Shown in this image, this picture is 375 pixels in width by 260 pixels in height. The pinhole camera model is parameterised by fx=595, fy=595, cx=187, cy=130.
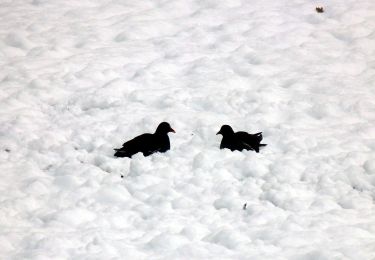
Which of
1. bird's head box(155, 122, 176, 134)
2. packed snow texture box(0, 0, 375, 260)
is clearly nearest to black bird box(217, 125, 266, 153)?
packed snow texture box(0, 0, 375, 260)

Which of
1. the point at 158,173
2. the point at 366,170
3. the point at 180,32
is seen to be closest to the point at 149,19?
the point at 180,32

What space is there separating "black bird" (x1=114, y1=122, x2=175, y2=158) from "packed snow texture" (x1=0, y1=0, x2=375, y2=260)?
0.16 meters

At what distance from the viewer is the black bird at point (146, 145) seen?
10859 mm

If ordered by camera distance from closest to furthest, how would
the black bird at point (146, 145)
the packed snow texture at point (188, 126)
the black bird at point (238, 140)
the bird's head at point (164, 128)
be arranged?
the packed snow texture at point (188, 126) < the black bird at point (146, 145) < the black bird at point (238, 140) < the bird's head at point (164, 128)

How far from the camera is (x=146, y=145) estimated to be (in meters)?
11.0

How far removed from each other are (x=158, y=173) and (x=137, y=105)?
293cm

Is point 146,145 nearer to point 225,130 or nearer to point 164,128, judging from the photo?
point 164,128

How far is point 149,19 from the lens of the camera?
16.5 m

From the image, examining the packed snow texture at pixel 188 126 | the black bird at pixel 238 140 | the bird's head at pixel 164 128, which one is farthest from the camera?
the bird's head at pixel 164 128

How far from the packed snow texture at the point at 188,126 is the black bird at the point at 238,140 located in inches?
7.2

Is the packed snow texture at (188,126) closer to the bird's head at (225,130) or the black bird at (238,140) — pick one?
the black bird at (238,140)

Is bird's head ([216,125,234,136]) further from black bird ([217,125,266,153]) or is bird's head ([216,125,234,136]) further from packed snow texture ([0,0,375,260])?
packed snow texture ([0,0,375,260])

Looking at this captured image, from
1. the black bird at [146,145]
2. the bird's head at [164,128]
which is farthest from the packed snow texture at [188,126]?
the bird's head at [164,128]

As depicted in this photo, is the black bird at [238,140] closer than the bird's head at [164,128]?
Yes
